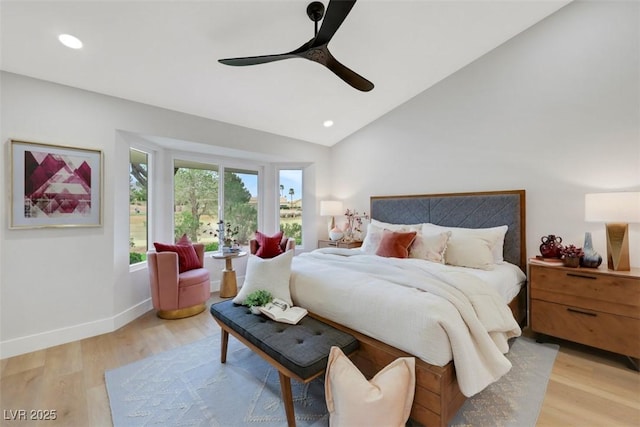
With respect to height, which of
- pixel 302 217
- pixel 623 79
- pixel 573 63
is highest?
pixel 573 63

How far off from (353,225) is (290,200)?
1281mm

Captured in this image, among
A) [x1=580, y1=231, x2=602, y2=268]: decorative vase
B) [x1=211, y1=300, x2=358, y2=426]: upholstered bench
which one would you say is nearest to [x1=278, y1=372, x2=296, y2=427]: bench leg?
[x1=211, y1=300, x2=358, y2=426]: upholstered bench

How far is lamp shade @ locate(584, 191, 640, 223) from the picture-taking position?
2.12m

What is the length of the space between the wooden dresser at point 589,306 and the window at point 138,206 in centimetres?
447

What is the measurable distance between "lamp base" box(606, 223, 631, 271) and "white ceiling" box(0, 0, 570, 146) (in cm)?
224

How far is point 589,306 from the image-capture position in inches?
88.4

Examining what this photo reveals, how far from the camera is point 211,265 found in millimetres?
4238

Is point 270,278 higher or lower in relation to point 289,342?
higher

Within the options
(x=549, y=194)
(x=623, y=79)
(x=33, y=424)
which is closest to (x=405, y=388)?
(x=33, y=424)

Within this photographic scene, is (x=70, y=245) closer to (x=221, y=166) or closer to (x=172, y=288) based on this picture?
(x=172, y=288)

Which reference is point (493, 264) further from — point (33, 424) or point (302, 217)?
point (33, 424)

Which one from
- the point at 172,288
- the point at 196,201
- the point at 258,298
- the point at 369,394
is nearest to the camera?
the point at 369,394

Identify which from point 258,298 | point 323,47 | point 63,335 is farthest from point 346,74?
point 63,335

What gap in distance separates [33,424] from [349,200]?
421 cm
